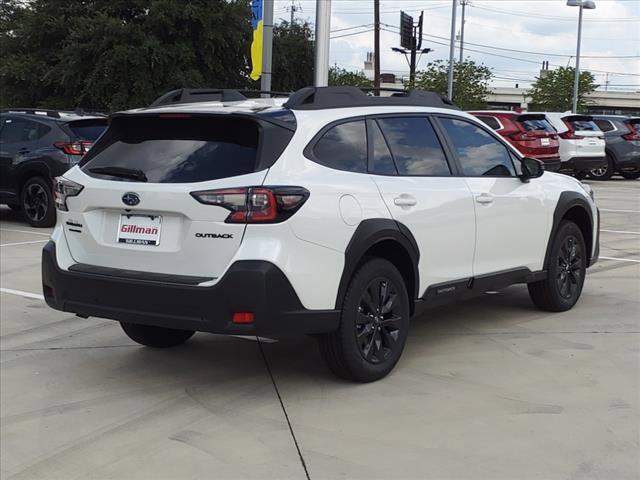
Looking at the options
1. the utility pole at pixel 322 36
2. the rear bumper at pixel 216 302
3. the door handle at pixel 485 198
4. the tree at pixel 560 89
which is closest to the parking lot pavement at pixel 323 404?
the rear bumper at pixel 216 302

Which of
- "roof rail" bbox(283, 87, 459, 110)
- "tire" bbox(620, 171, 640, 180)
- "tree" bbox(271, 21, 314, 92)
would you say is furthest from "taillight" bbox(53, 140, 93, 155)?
"tree" bbox(271, 21, 314, 92)

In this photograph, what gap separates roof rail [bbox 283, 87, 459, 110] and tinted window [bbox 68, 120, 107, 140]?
7482 millimetres

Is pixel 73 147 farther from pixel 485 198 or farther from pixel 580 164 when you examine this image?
pixel 580 164

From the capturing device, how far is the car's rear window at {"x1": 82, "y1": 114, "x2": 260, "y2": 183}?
4.32 meters

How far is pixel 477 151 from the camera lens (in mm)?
5836

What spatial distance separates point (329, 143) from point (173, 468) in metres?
2.06

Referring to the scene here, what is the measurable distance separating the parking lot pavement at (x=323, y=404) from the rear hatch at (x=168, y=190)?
0.86 metres

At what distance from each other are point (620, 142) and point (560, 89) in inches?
1287

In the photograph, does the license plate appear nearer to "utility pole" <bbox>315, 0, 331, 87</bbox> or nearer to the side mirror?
the side mirror

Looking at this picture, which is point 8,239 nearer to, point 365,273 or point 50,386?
point 50,386

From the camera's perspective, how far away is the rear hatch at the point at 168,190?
4.19 meters

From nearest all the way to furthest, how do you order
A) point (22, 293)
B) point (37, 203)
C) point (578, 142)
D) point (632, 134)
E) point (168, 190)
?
point (168, 190) → point (22, 293) → point (37, 203) → point (578, 142) → point (632, 134)

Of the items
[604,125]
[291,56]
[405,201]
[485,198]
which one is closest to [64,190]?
[405,201]

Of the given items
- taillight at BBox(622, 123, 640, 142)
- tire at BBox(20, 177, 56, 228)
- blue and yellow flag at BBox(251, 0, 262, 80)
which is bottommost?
tire at BBox(20, 177, 56, 228)
